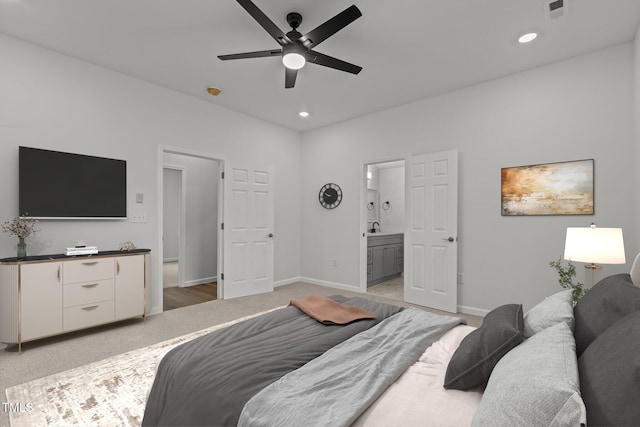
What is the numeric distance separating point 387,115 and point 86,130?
3.92 meters

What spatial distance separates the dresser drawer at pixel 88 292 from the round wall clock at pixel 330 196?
131 inches

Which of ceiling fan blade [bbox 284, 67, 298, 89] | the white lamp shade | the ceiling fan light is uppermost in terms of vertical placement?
ceiling fan blade [bbox 284, 67, 298, 89]

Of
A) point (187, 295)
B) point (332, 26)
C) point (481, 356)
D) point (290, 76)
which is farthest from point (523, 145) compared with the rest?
point (187, 295)

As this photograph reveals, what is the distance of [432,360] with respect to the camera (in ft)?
4.69

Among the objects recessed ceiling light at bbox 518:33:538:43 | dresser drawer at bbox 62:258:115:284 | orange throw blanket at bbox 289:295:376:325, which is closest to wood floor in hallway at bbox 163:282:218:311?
dresser drawer at bbox 62:258:115:284

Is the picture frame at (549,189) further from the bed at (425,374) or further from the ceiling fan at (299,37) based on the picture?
the ceiling fan at (299,37)

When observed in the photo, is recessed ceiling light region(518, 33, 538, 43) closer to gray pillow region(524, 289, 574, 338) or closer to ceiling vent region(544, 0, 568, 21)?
ceiling vent region(544, 0, 568, 21)

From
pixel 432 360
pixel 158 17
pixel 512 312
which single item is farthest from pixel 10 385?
pixel 512 312

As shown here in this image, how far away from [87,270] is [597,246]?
455 cm

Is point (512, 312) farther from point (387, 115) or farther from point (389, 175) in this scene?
point (389, 175)

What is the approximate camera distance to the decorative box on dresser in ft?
8.66

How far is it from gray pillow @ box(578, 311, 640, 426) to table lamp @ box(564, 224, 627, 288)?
1751mm

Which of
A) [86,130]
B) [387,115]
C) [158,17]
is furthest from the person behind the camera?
[387,115]

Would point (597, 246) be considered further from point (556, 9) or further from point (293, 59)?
point (293, 59)
